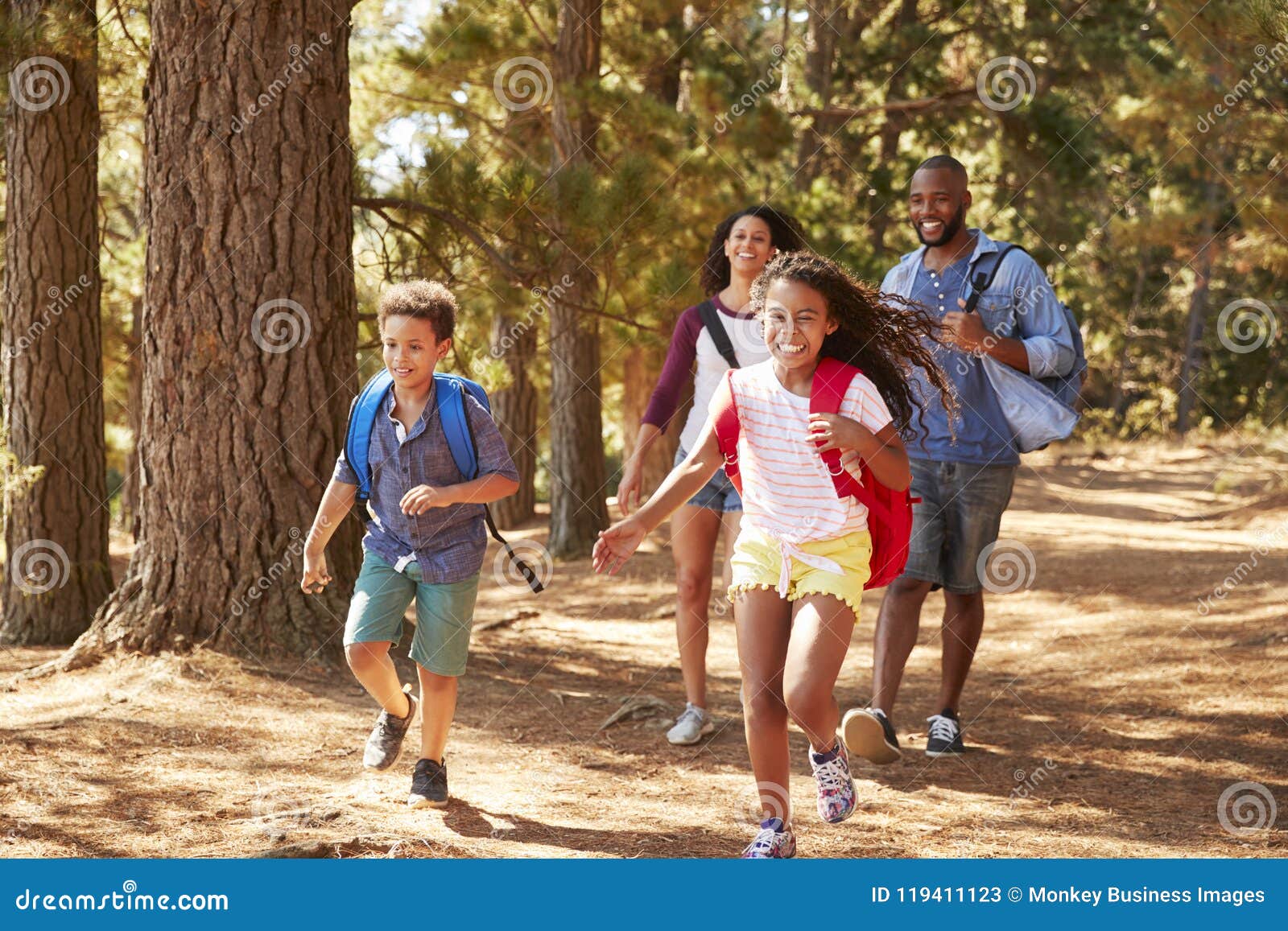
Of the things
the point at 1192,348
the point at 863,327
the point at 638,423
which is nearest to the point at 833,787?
the point at 863,327

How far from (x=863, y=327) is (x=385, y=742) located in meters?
1.87

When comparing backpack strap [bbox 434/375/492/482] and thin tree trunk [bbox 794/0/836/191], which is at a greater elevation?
thin tree trunk [bbox 794/0/836/191]

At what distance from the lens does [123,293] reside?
41.3ft

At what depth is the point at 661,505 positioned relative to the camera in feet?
10.3

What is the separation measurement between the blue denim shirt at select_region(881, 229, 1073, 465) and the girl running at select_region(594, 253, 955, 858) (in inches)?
45.6

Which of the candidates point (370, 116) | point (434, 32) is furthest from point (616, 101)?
point (370, 116)

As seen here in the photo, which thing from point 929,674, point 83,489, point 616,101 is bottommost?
point 929,674

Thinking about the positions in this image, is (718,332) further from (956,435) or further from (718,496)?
(956,435)

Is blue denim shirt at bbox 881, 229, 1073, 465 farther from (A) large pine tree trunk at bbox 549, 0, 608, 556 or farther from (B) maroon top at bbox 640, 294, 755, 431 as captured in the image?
(A) large pine tree trunk at bbox 549, 0, 608, 556

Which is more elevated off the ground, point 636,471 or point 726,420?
point 726,420

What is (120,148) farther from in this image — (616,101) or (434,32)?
(616,101)

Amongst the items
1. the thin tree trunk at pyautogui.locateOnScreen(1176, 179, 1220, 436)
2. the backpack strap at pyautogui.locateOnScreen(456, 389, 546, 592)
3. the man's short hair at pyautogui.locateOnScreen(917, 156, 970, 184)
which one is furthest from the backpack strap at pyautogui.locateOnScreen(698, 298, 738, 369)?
the thin tree trunk at pyautogui.locateOnScreen(1176, 179, 1220, 436)

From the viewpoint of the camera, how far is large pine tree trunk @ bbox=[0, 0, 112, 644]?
6.92 metres

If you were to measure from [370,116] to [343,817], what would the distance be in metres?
9.09
